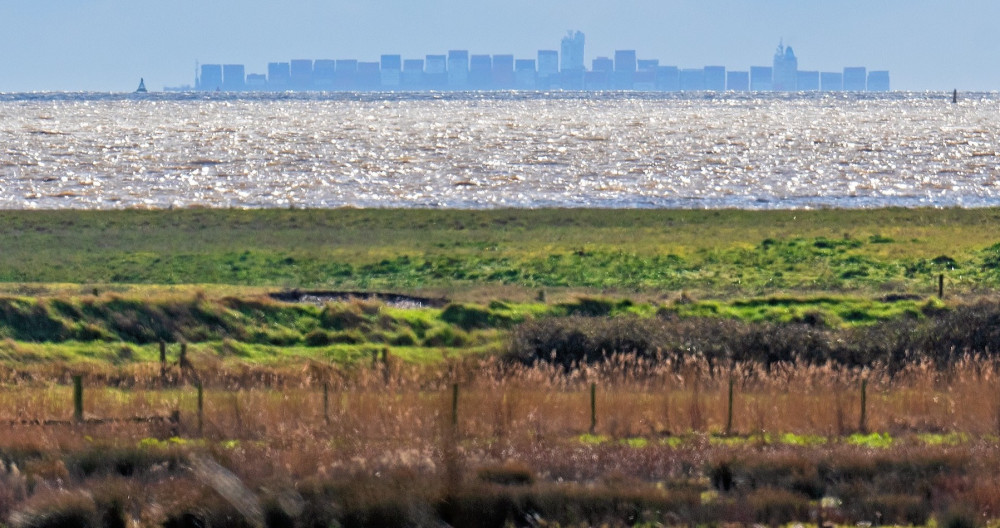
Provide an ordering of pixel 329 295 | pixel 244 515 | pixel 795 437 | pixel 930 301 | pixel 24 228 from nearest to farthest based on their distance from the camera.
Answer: pixel 244 515 → pixel 795 437 → pixel 930 301 → pixel 329 295 → pixel 24 228

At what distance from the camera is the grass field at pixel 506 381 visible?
1641 cm

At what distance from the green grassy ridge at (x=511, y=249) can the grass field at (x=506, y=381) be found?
9.6 inches

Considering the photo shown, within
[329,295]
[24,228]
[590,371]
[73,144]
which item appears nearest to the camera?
[590,371]

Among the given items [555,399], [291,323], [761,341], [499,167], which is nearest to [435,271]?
[291,323]

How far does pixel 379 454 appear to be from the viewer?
17.8 meters

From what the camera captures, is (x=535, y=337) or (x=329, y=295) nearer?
(x=535, y=337)

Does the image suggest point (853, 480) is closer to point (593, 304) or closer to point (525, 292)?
point (593, 304)

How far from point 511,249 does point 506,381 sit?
23370mm

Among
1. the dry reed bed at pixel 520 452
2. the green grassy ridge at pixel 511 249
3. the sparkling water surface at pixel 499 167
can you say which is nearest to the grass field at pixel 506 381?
the dry reed bed at pixel 520 452

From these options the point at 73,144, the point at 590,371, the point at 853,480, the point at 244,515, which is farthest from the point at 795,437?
the point at 73,144

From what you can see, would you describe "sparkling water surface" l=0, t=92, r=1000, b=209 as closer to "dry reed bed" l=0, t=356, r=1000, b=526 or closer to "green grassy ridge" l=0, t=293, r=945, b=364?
"green grassy ridge" l=0, t=293, r=945, b=364

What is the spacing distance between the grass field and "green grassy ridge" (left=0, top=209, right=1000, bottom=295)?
0.80ft

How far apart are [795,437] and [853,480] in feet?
9.61

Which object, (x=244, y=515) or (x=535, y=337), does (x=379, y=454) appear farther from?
(x=535, y=337)
